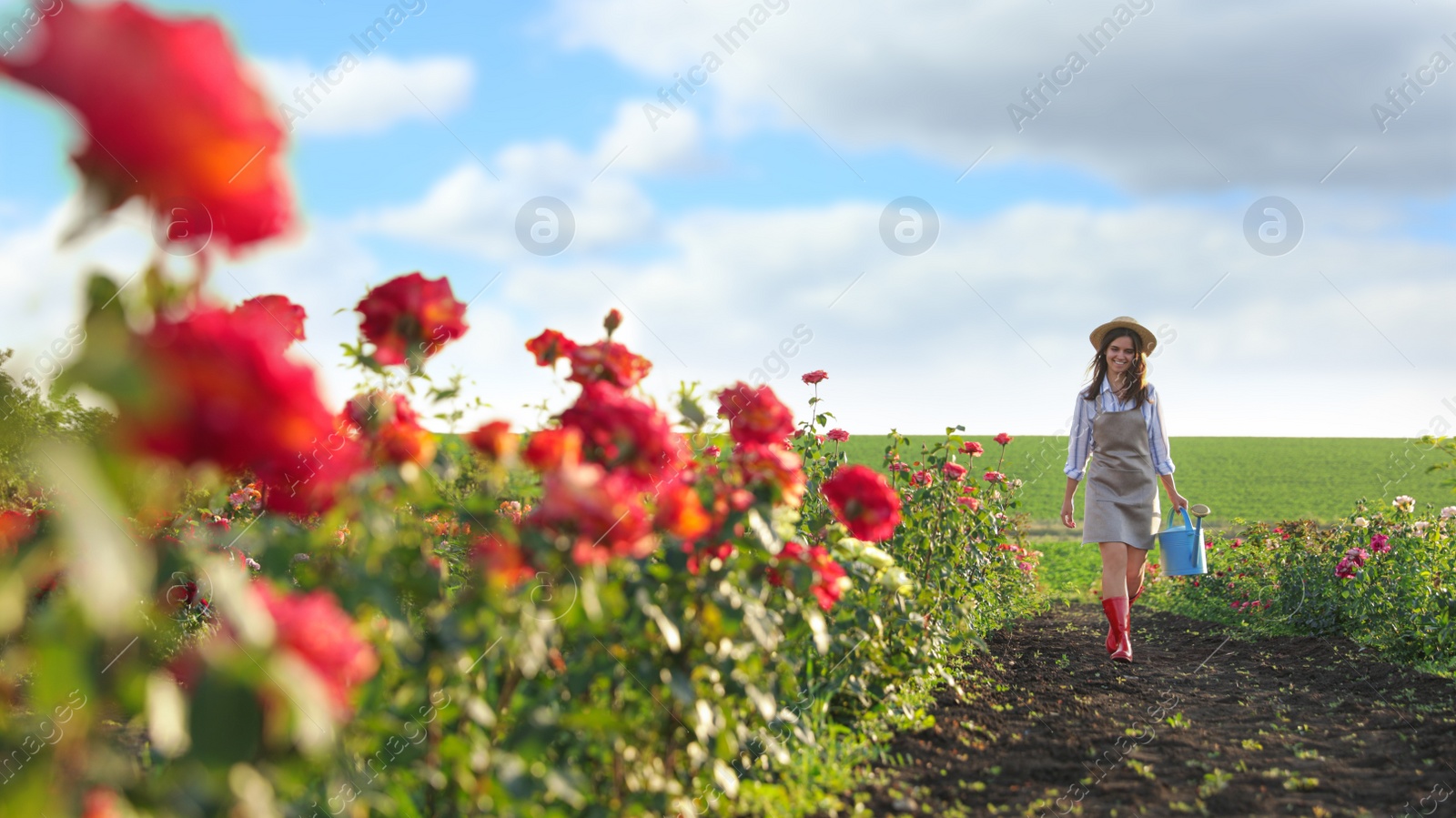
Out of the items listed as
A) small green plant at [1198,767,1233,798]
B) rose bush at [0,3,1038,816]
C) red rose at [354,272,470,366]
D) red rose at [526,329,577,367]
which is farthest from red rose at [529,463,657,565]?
small green plant at [1198,767,1233,798]

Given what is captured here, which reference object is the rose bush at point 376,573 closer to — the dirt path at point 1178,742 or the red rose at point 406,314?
the red rose at point 406,314

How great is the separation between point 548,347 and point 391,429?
62cm

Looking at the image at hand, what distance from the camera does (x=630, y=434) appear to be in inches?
89.5

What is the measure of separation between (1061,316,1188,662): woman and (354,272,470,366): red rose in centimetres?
468

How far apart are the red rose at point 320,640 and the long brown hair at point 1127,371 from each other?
5.56 metres

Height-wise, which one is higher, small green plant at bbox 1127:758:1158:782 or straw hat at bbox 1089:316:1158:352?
straw hat at bbox 1089:316:1158:352

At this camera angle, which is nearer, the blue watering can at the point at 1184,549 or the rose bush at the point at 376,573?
the rose bush at the point at 376,573

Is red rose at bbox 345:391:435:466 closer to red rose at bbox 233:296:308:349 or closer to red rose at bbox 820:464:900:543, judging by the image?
red rose at bbox 233:296:308:349

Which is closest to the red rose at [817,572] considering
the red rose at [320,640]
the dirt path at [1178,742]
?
the dirt path at [1178,742]

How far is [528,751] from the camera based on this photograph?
202 centimetres

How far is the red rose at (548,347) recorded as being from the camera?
2734mm

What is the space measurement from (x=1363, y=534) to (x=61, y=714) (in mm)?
8262

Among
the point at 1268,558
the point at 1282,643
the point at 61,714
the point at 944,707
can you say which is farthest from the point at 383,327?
the point at 1268,558

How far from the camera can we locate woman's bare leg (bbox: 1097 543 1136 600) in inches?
241
